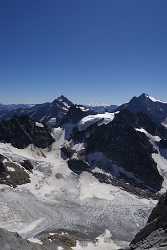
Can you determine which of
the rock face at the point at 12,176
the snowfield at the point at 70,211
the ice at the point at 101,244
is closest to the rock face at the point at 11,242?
the ice at the point at 101,244

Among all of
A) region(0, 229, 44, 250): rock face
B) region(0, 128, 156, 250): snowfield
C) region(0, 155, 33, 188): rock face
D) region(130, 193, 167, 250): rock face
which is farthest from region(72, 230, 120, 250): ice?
region(0, 155, 33, 188): rock face

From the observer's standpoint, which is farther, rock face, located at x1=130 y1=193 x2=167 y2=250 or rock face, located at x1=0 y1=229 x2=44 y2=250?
rock face, located at x1=0 y1=229 x2=44 y2=250

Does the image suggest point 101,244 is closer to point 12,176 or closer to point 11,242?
point 11,242

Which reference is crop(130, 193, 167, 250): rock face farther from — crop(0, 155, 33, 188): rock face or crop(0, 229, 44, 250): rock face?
crop(0, 155, 33, 188): rock face

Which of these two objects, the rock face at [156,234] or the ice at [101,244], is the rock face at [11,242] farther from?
the ice at [101,244]

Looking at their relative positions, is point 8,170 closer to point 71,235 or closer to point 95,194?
point 95,194

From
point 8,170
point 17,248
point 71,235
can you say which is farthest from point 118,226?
point 17,248

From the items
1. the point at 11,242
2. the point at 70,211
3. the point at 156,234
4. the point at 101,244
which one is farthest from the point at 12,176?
the point at 156,234

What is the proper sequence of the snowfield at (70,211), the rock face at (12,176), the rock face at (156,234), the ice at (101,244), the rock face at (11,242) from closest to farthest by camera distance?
the rock face at (156,234), the rock face at (11,242), the ice at (101,244), the snowfield at (70,211), the rock face at (12,176)
